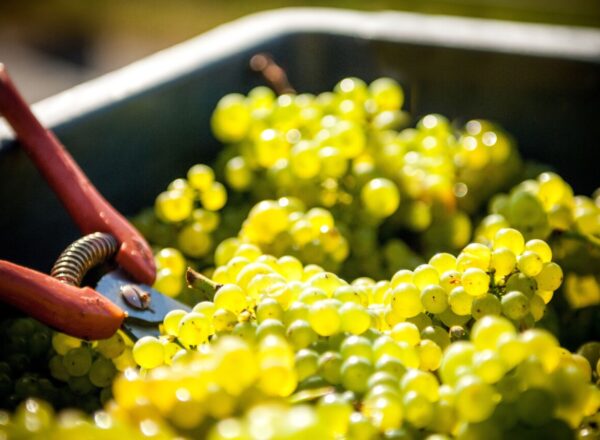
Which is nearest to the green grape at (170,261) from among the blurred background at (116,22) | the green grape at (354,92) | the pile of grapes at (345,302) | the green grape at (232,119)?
the pile of grapes at (345,302)

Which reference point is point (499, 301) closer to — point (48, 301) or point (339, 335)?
point (339, 335)

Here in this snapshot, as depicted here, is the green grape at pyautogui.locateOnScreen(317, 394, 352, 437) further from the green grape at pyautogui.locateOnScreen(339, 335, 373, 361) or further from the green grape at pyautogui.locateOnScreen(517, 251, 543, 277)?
the green grape at pyautogui.locateOnScreen(517, 251, 543, 277)

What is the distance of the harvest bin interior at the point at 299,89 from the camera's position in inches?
31.8

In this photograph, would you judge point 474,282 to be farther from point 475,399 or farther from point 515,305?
point 475,399

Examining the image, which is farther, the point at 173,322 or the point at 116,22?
the point at 116,22

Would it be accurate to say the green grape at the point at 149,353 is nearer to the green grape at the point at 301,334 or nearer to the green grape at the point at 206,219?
the green grape at the point at 301,334

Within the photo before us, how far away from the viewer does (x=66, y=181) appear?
28.9 inches

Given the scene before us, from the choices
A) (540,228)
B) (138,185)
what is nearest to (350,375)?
(540,228)

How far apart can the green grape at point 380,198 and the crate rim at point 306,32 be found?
28 centimetres

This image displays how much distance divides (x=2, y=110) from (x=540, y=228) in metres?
0.52

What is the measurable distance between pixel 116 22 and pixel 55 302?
2.56 metres

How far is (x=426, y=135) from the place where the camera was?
3.17 ft

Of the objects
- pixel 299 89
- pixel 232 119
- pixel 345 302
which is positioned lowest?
pixel 345 302

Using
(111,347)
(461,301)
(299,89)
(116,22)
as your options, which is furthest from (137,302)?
(116,22)
